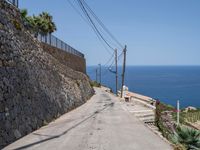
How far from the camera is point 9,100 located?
12539 millimetres

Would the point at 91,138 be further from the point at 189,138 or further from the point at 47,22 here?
the point at 47,22

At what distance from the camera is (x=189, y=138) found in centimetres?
1381

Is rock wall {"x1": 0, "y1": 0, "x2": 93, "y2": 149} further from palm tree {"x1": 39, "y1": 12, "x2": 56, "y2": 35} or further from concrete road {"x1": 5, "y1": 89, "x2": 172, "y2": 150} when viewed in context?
palm tree {"x1": 39, "y1": 12, "x2": 56, "y2": 35}

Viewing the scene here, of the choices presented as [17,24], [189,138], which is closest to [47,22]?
[17,24]

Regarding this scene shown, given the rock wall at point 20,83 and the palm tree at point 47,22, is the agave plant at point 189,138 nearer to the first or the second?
the rock wall at point 20,83

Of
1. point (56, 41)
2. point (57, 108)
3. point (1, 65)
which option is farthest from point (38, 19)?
point (1, 65)

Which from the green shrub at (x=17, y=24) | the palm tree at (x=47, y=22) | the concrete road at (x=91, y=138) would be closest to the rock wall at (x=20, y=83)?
the green shrub at (x=17, y=24)

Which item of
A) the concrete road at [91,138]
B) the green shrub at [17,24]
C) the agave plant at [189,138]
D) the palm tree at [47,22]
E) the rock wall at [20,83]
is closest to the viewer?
the concrete road at [91,138]

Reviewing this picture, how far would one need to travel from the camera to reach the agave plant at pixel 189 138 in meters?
13.5

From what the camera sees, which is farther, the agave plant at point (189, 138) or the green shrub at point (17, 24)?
the green shrub at point (17, 24)

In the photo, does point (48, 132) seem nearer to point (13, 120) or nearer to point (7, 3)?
point (13, 120)

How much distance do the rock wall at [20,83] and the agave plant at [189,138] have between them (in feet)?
23.4

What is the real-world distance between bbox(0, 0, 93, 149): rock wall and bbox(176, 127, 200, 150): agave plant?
7119 mm

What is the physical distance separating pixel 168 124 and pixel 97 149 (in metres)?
10.8
